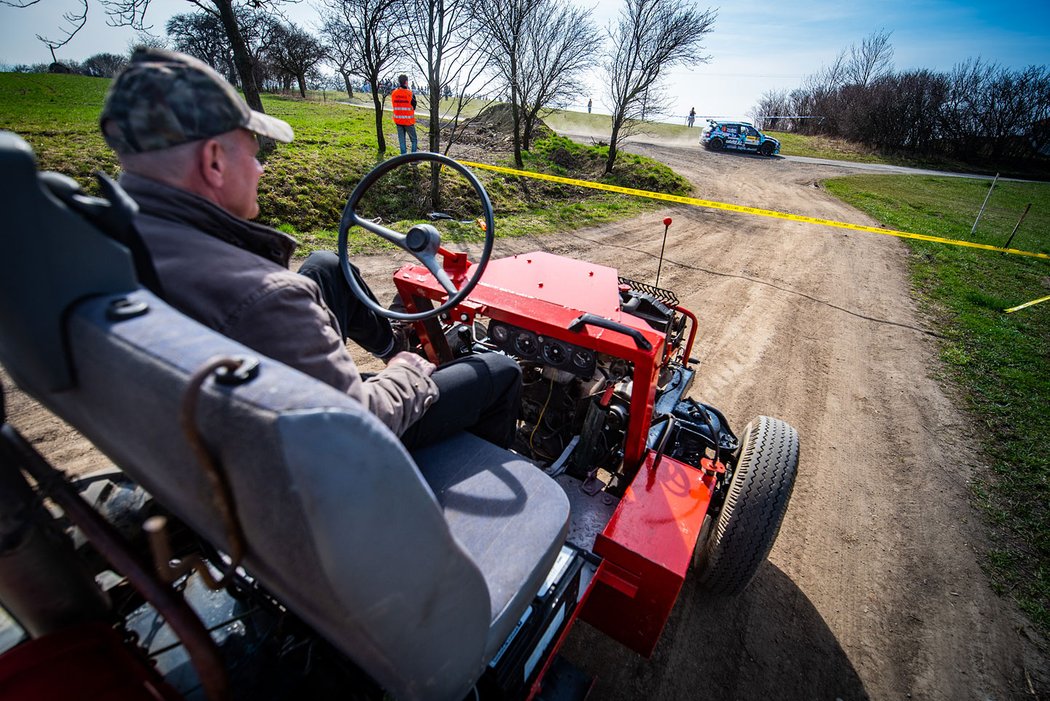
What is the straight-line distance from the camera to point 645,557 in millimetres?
A: 1869

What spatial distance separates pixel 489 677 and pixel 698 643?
Result: 1.47 meters

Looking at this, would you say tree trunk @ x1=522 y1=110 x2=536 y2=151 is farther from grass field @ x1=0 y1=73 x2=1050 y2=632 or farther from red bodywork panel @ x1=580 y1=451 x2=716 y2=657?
red bodywork panel @ x1=580 y1=451 x2=716 y2=657

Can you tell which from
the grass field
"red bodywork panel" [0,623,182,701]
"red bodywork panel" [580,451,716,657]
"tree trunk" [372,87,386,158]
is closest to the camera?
"red bodywork panel" [0,623,182,701]

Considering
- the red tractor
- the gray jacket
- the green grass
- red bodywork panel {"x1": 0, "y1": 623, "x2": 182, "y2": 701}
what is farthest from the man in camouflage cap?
the green grass

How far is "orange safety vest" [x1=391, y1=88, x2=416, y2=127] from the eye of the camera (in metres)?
8.83

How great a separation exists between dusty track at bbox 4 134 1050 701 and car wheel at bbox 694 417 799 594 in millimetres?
368

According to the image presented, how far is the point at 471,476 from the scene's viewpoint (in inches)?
64.8

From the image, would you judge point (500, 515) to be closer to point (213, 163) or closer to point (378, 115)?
point (213, 163)

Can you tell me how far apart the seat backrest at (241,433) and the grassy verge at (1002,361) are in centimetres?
371

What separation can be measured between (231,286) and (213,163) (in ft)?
1.29

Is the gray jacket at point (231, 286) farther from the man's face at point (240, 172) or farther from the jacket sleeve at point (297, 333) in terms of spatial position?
the man's face at point (240, 172)

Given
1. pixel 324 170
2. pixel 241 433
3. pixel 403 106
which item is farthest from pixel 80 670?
pixel 403 106

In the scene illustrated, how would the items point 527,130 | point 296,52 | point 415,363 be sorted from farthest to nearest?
1. point 296,52
2. point 527,130
3. point 415,363

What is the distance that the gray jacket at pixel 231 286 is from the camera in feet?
3.69
